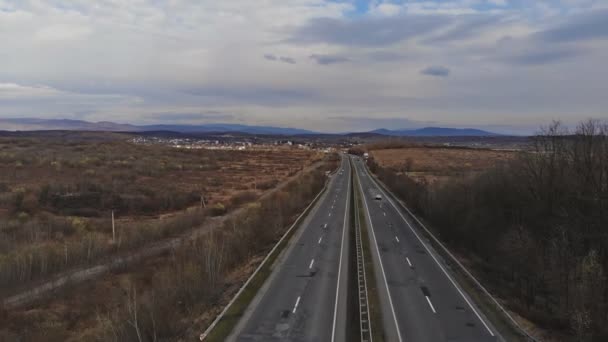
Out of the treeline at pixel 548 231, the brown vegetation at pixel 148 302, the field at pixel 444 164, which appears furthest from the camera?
the field at pixel 444 164

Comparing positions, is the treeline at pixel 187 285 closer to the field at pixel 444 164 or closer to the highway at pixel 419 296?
the highway at pixel 419 296

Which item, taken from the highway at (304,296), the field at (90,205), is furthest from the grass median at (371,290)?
the field at (90,205)

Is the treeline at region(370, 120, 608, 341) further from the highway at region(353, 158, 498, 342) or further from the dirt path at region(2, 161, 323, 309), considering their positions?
the dirt path at region(2, 161, 323, 309)

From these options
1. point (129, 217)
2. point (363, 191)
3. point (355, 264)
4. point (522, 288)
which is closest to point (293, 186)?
point (363, 191)

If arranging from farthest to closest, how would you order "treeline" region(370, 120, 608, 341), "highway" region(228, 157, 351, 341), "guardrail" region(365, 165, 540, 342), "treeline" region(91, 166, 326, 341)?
1. "treeline" region(370, 120, 608, 341)
2. "guardrail" region(365, 165, 540, 342)
3. "highway" region(228, 157, 351, 341)
4. "treeline" region(91, 166, 326, 341)

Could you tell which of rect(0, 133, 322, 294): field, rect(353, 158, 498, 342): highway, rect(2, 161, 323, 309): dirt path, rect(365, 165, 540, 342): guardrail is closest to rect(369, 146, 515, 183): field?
rect(365, 165, 540, 342): guardrail

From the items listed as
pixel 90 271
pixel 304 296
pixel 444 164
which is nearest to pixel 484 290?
pixel 304 296
